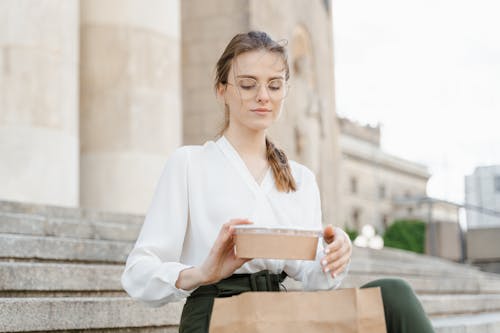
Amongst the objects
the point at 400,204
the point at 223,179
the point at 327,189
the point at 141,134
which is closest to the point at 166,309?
the point at 223,179

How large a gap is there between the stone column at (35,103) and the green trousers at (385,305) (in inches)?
237

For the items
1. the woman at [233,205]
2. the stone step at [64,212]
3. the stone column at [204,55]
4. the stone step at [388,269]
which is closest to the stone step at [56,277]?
the stone step at [64,212]

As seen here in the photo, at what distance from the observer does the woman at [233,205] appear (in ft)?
7.48

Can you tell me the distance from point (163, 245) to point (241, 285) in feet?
0.93

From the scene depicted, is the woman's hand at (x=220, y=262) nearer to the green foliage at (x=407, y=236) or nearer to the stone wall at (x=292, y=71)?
the stone wall at (x=292, y=71)

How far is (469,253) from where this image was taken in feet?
55.1

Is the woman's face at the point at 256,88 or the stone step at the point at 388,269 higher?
the woman's face at the point at 256,88

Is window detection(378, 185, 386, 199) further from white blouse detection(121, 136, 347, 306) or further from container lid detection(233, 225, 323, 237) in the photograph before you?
container lid detection(233, 225, 323, 237)

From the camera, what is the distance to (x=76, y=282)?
429 cm

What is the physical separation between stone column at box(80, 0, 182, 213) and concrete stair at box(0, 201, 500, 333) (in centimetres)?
313

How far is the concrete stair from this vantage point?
11.6ft

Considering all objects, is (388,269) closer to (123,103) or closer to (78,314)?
(123,103)

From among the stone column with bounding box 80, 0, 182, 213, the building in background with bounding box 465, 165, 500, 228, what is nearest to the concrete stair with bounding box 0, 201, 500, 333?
the stone column with bounding box 80, 0, 182, 213

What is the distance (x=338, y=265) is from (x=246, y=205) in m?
0.40
